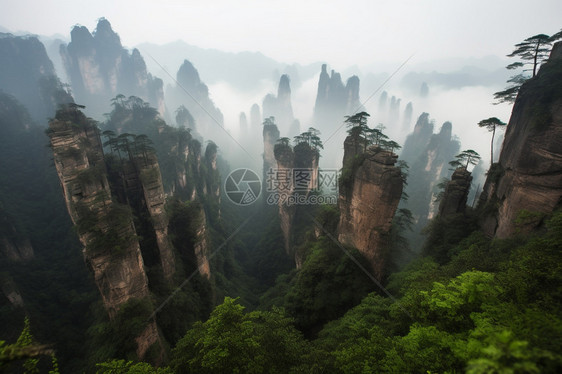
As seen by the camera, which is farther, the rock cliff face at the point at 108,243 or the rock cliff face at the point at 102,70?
the rock cliff face at the point at 102,70

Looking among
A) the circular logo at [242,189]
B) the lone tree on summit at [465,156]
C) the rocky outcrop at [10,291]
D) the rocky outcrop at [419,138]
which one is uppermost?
the lone tree on summit at [465,156]

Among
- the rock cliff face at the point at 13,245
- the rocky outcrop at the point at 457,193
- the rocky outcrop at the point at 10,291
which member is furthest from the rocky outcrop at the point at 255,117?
the rocky outcrop at the point at 457,193

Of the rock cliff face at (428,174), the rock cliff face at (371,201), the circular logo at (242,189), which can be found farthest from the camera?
the rock cliff face at (428,174)

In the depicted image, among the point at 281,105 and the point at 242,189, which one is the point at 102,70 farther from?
the point at 281,105

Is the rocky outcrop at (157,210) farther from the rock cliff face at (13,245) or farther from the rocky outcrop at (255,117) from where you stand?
the rocky outcrop at (255,117)

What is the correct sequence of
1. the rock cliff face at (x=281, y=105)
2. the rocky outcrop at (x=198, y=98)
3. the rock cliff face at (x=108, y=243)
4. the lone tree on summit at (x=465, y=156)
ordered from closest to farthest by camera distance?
the rock cliff face at (x=108, y=243), the lone tree on summit at (x=465, y=156), the rocky outcrop at (x=198, y=98), the rock cliff face at (x=281, y=105)

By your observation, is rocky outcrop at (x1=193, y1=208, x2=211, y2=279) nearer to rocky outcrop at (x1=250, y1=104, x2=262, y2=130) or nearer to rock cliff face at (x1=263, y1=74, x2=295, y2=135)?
rock cliff face at (x1=263, y1=74, x2=295, y2=135)

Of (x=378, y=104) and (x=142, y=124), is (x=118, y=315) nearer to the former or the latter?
(x=142, y=124)

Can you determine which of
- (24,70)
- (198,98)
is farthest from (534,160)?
(198,98)
